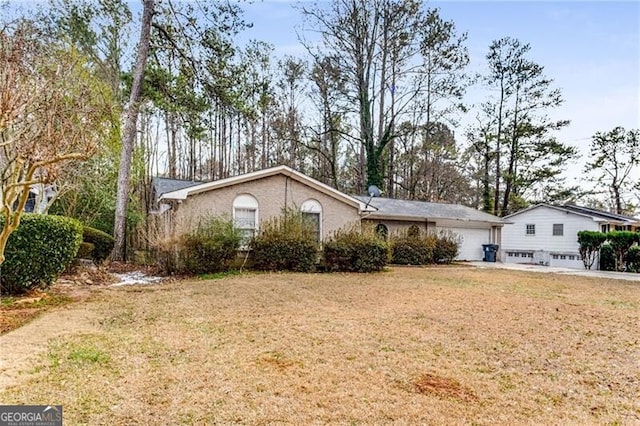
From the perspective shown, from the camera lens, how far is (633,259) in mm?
18406

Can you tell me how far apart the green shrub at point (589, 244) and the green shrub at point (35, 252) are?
2180 centimetres

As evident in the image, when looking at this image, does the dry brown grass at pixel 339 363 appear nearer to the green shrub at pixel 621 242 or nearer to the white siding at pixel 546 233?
the green shrub at pixel 621 242

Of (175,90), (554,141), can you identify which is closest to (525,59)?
(554,141)

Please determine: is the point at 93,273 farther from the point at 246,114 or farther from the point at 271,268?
the point at 246,114

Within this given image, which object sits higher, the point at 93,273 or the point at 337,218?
the point at 337,218

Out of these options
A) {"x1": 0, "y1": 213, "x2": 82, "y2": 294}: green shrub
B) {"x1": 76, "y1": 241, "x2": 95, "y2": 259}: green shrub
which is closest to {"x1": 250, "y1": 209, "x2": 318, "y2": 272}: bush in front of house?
{"x1": 76, "y1": 241, "x2": 95, "y2": 259}: green shrub

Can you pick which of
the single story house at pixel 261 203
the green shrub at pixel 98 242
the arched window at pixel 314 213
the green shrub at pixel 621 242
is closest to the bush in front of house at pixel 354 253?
the arched window at pixel 314 213

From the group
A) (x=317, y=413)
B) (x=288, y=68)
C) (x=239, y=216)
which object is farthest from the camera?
(x=288, y=68)

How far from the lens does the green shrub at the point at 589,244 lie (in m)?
19.3

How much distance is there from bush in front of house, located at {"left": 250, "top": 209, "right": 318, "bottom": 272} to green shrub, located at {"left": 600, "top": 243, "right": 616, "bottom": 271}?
1507 centimetres

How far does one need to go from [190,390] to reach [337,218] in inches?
506

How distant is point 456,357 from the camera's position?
15.6 feet

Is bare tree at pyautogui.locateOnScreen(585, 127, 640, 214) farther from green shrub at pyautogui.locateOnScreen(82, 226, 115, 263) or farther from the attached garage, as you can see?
green shrub at pyautogui.locateOnScreen(82, 226, 115, 263)

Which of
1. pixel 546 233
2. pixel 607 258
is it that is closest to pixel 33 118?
pixel 607 258
